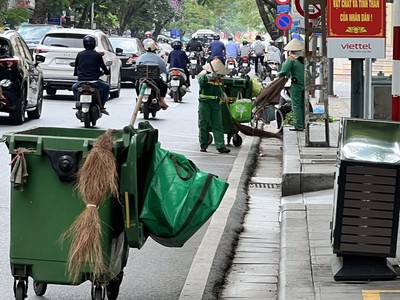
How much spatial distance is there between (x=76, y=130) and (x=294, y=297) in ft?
6.76

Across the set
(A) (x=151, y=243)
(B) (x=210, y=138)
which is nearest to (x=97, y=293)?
(A) (x=151, y=243)

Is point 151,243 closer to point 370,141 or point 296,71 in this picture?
point 370,141

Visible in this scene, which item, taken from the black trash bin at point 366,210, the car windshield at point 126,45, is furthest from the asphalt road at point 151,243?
the car windshield at point 126,45

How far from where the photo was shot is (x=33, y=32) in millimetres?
37688

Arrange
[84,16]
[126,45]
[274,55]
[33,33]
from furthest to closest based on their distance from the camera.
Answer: [84,16] → [274,55] → [126,45] → [33,33]

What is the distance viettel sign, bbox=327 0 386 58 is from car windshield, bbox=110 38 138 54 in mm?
23659

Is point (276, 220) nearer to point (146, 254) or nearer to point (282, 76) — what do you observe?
point (146, 254)

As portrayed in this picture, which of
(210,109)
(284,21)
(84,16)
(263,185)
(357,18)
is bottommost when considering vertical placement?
(263,185)

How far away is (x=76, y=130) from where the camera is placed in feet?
27.7

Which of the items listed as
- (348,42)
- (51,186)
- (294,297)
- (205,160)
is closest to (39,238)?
(51,186)

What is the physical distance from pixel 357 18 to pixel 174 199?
685 centimetres

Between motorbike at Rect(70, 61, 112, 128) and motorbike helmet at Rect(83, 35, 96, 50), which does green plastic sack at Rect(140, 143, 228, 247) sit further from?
motorbike helmet at Rect(83, 35, 96, 50)

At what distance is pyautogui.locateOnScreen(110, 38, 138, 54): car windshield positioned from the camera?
123 feet

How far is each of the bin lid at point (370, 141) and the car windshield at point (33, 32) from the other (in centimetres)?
2963
